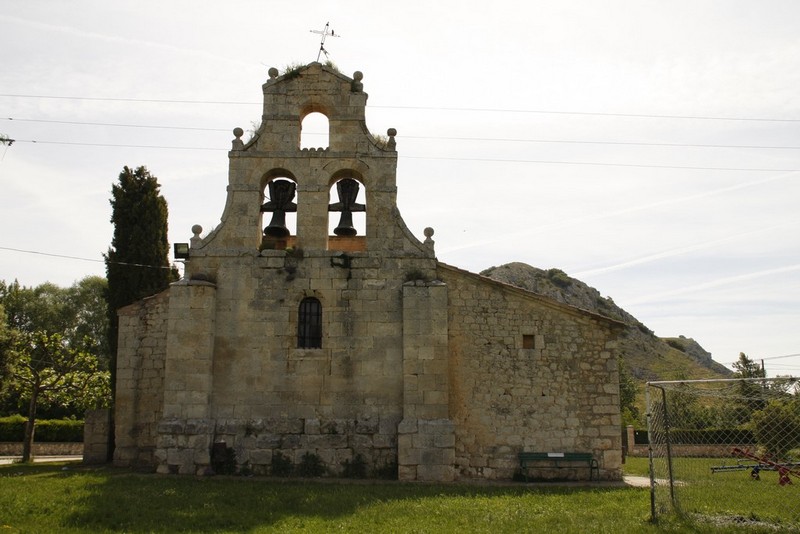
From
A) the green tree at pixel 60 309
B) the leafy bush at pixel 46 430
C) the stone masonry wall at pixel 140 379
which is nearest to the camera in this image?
the stone masonry wall at pixel 140 379

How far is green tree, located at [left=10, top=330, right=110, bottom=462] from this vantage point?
872 inches

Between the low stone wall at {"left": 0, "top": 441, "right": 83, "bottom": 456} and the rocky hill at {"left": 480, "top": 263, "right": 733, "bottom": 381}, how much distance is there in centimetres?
4293

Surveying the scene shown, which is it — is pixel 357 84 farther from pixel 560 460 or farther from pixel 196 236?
pixel 560 460

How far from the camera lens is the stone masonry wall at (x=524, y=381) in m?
15.5

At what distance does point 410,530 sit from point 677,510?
4121 mm

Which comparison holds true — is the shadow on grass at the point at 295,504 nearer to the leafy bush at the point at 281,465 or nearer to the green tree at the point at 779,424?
the leafy bush at the point at 281,465

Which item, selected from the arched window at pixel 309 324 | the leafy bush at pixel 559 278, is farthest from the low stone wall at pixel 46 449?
the leafy bush at pixel 559 278

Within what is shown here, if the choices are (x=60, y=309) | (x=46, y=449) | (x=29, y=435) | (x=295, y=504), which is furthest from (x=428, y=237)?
(x=60, y=309)

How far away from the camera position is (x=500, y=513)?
1077 cm

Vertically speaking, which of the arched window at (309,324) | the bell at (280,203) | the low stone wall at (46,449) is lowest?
the low stone wall at (46,449)

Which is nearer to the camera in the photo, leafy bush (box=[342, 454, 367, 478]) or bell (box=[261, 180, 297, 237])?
leafy bush (box=[342, 454, 367, 478])

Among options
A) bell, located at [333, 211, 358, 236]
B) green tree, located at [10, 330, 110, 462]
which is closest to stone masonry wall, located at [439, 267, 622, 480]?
bell, located at [333, 211, 358, 236]

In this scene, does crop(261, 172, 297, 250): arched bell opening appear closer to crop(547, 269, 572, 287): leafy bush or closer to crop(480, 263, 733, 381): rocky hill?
crop(480, 263, 733, 381): rocky hill

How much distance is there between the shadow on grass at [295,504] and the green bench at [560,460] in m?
1.35
